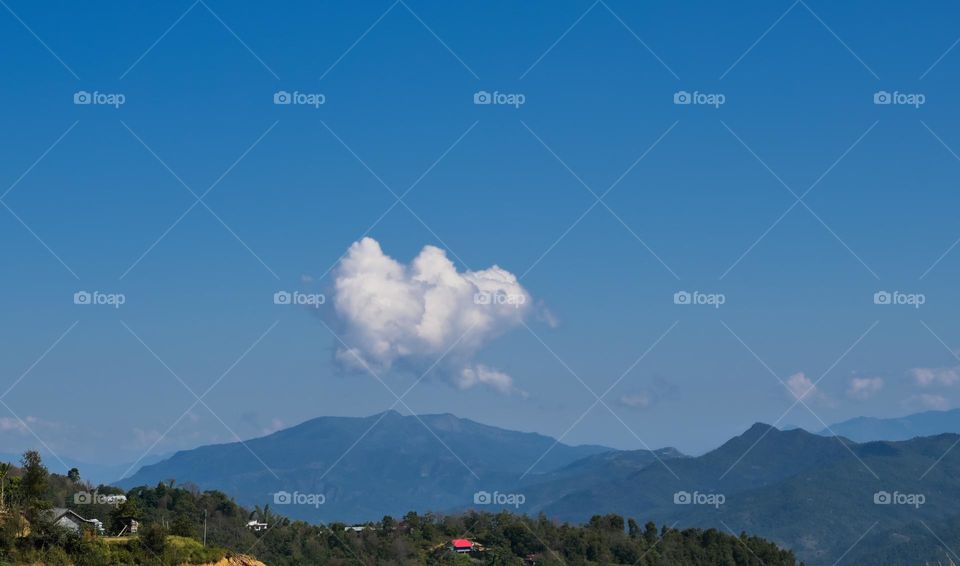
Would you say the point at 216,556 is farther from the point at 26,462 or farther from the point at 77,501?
the point at 77,501

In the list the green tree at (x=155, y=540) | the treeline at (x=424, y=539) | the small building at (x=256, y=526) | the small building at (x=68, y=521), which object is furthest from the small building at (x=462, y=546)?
the green tree at (x=155, y=540)

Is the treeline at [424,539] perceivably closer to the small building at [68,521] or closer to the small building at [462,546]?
the small building at [462,546]

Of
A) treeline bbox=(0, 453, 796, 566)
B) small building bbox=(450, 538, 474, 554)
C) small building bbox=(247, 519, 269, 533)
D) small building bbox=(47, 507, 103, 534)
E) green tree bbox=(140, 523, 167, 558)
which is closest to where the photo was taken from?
green tree bbox=(140, 523, 167, 558)

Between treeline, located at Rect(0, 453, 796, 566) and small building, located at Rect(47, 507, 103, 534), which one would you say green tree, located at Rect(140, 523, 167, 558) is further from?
treeline, located at Rect(0, 453, 796, 566)

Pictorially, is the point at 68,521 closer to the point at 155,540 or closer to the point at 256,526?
the point at 155,540

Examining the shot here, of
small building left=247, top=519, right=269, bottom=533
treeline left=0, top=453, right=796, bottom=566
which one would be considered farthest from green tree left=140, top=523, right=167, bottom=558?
small building left=247, top=519, right=269, bottom=533

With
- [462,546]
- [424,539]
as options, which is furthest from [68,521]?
[424,539]
